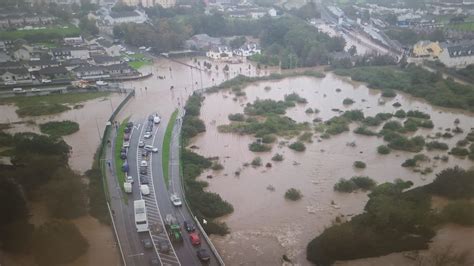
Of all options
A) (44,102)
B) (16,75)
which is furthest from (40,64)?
(44,102)

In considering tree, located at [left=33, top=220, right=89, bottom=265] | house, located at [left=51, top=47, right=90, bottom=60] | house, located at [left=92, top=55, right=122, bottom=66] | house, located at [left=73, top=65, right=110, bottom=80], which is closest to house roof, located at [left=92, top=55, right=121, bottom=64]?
house, located at [left=92, top=55, right=122, bottom=66]

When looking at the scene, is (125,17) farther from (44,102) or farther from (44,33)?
(44,102)

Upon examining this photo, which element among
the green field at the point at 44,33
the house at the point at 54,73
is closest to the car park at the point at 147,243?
the green field at the point at 44,33

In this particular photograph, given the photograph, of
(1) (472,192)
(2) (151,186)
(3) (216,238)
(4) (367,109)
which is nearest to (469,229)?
(1) (472,192)

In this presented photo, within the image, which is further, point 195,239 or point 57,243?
point 195,239

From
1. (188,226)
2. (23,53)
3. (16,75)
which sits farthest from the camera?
(23,53)

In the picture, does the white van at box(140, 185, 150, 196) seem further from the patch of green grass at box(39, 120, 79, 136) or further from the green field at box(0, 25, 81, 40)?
the green field at box(0, 25, 81, 40)
